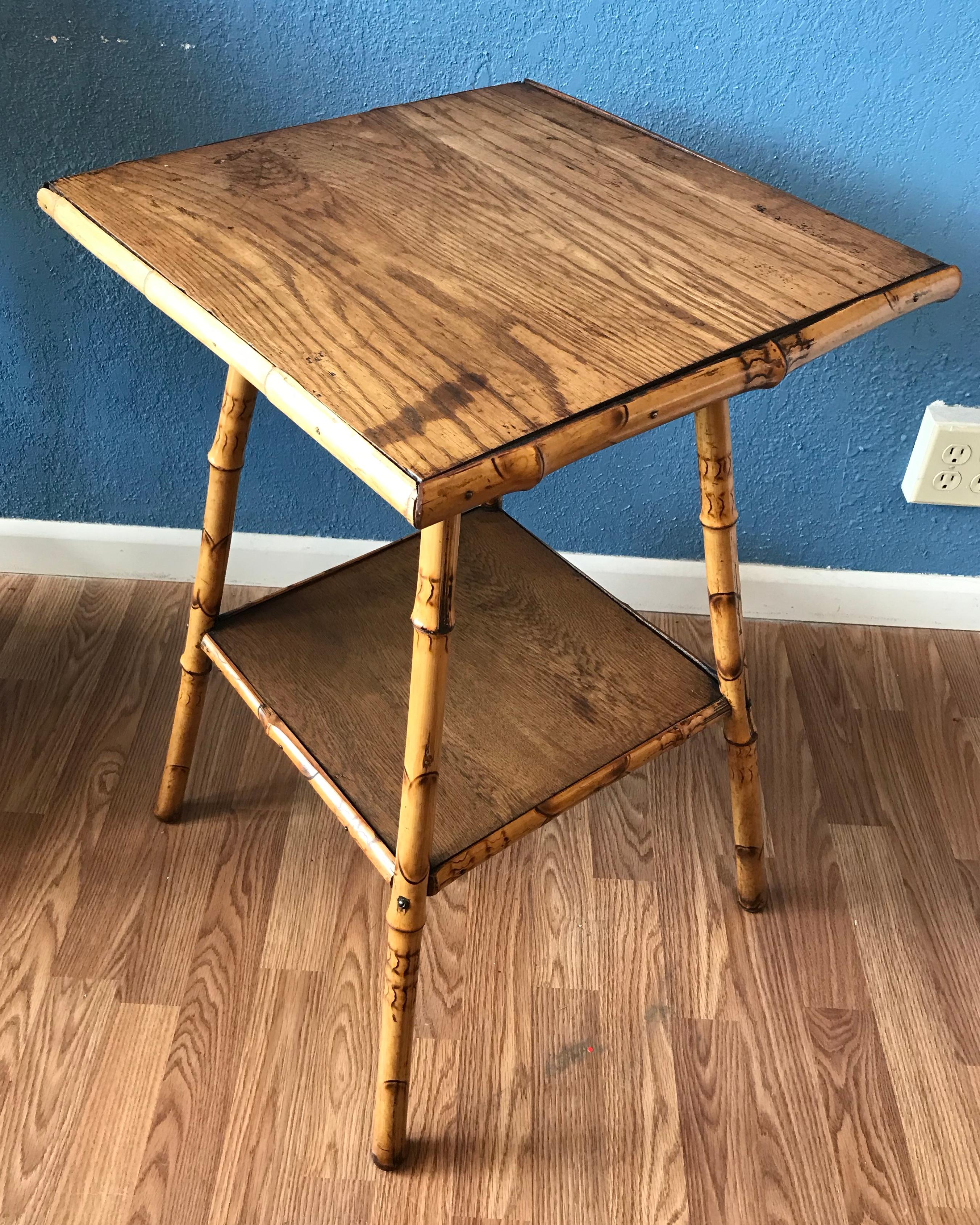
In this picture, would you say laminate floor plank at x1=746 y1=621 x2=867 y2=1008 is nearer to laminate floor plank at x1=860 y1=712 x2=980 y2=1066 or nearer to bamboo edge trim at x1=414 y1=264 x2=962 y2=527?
laminate floor plank at x1=860 y1=712 x2=980 y2=1066

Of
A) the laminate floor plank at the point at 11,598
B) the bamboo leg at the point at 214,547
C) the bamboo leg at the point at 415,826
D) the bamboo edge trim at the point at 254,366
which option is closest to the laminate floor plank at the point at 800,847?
the bamboo leg at the point at 415,826

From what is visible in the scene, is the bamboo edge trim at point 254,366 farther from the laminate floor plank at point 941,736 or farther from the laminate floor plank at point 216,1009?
the laminate floor plank at point 941,736

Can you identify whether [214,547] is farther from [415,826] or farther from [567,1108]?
[567,1108]

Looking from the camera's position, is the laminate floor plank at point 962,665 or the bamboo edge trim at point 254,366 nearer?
the bamboo edge trim at point 254,366

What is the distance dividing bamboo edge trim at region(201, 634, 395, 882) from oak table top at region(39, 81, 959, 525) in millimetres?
314

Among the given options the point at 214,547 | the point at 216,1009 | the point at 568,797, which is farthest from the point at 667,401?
the point at 216,1009

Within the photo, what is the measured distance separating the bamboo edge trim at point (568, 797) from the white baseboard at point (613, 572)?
47cm

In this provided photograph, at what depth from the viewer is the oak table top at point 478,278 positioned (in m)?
0.57

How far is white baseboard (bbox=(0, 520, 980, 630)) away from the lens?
1.33 metres

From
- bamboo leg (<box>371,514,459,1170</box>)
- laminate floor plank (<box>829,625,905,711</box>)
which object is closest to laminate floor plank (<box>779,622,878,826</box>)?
laminate floor plank (<box>829,625,905,711</box>)

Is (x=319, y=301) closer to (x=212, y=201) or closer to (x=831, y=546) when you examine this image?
(x=212, y=201)

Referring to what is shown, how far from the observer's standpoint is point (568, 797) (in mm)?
809

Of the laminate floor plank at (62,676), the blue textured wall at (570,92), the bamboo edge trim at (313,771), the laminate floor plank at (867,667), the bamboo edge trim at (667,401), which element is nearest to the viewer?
the bamboo edge trim at (667,401)

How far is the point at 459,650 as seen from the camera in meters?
0.92
